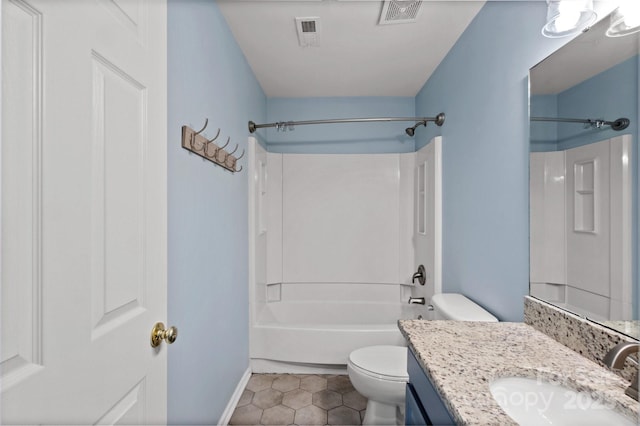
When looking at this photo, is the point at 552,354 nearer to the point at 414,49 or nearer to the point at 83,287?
the point at 83,287

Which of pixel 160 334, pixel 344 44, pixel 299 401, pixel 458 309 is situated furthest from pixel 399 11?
pixel 299 401

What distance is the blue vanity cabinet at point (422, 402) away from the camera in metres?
0.80

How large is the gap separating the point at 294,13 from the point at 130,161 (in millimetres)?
1372

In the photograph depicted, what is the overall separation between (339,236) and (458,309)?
1.49 m

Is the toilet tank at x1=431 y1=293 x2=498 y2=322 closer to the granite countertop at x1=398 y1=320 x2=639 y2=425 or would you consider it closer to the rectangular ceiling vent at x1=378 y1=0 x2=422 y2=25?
the granite countertop at x1=398 y1=320 x2=639 y2=425

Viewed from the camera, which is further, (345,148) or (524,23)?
(345,148)

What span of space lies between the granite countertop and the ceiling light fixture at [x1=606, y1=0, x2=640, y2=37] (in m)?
0.96

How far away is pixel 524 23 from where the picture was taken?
132cm

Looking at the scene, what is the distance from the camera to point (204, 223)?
148 cm

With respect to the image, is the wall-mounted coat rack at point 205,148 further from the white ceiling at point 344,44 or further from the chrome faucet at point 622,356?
the chrome faucet at point 622,356

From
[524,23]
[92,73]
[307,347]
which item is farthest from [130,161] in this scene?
[307,347]

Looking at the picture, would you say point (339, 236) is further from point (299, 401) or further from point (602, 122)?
point (602, 122)

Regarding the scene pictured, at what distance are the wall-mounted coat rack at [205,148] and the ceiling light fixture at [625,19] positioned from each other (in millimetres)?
1439

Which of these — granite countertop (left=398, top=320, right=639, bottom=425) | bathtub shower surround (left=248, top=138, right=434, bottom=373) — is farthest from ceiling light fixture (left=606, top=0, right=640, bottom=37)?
bathtub shower surround (left=248, top=138, right=434, bottom=373)
